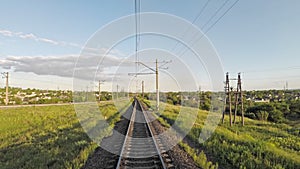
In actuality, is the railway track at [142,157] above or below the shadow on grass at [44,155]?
above

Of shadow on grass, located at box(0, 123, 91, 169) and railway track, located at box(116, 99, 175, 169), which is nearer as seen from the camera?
railway track, located at box(116, 99, 175, 169)

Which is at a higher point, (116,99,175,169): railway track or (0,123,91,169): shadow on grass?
(116,99,175,169): railway track

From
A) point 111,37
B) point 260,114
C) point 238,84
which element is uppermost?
point 111,37

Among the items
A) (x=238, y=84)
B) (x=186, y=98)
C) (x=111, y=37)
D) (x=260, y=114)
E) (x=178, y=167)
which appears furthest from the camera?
(x=186, y=98)

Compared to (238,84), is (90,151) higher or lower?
lower

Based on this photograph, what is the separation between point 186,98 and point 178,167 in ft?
129

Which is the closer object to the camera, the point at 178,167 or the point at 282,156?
the point at 178,167

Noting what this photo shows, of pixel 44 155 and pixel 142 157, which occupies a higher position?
pixel 142 157

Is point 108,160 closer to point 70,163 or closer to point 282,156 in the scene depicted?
point 70,163

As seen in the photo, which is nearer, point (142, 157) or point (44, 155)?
point (142, 157)

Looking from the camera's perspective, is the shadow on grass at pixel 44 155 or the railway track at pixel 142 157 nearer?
the railway track at pixel 142 157

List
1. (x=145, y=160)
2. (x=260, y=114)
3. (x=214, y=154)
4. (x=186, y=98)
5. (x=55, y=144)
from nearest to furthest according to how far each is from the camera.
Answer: (x=145, y=160) → (x=214, y=154) → (x=55, y=144) → (x=260, y=114) → (x=186, y=98)

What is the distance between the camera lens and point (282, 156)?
6.77 metres

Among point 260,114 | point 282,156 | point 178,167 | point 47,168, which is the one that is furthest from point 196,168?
point 260,114
